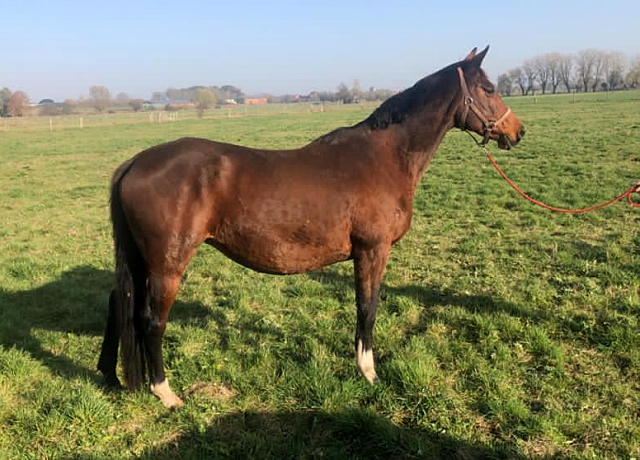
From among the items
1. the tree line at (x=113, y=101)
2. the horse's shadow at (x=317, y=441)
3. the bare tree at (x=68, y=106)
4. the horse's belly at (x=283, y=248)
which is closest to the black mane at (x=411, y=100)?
the horse's belly at (x=283, y=248)

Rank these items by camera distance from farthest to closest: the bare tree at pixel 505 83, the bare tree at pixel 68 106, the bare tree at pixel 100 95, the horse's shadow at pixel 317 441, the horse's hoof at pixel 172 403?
the bare tree at pixel 505 83 → the bare tree at pixel 100 95 → the bare tree at pixel 68 106 → the horse's hoof at pixel 172 403 → the horse's shadow at pixel 317 441

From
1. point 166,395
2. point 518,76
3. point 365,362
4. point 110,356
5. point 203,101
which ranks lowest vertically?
point 166,395

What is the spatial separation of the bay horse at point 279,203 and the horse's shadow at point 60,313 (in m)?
0.87

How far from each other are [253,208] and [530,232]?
5.92m

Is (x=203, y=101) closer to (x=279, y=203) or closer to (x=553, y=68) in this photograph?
(x=279, y=203)

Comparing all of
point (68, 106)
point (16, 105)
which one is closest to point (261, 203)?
point (16, 105)

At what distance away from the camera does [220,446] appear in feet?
10.6

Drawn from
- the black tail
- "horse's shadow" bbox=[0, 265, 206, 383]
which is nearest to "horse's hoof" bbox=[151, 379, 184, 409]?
the black tail

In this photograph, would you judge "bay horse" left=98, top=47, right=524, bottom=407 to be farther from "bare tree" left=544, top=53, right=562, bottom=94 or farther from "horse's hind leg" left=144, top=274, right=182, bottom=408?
"bare tree" left=544, top=53, right=562, bottom=94

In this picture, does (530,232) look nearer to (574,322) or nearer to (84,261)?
(574,322)

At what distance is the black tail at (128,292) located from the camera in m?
3.54

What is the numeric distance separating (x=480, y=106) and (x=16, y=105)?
276 feet

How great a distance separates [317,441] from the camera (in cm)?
327

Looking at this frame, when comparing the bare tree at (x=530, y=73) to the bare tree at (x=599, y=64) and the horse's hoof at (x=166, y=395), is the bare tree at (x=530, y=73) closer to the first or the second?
the bare tree at (x=599, y=64)
